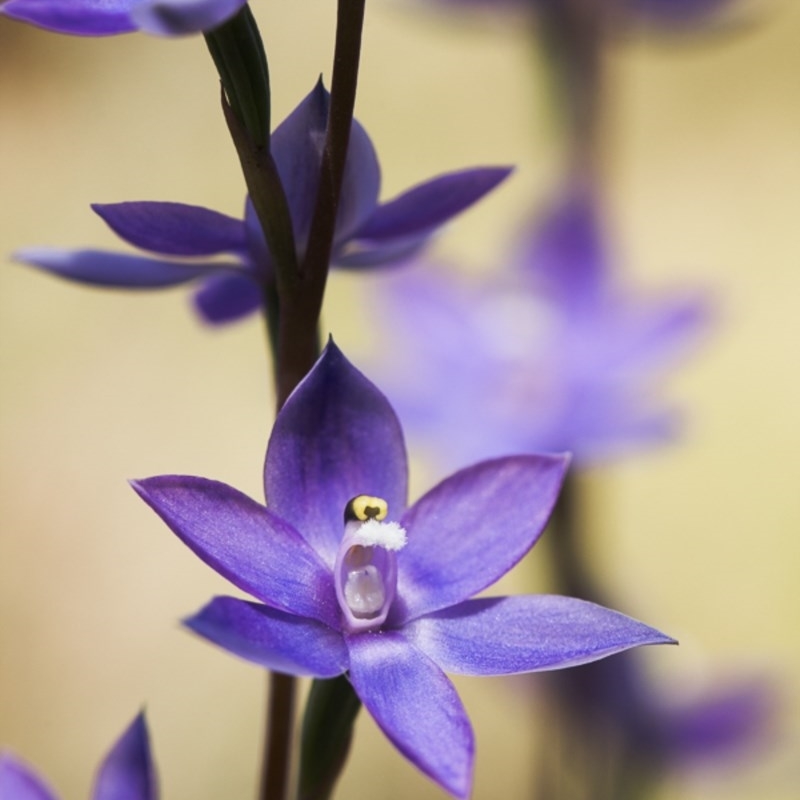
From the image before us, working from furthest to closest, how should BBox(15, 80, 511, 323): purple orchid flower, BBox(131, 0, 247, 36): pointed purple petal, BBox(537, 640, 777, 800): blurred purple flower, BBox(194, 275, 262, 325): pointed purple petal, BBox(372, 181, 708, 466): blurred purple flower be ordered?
BBox(372, 181, 708, 466): blurred purple flower < BBox(537, 640, 777, 800): blurred purple flower < BBox(194, 275, 262, 325): pointed purple petal < BBox(15, 80, 511, 323): purple orchid flower < BBox(131, 0, 247, 36): pointed purple petal

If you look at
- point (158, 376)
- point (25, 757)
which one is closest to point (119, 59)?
point (158, 376)

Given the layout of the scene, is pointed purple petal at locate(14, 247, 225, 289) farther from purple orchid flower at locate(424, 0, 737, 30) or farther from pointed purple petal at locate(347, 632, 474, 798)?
purple orchid flower at locate(424, 0, 737, 30)

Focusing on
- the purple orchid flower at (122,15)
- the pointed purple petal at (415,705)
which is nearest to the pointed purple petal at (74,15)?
the purple orchid flower at (122,15)

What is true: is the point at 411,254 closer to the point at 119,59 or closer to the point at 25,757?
the point at 25,757

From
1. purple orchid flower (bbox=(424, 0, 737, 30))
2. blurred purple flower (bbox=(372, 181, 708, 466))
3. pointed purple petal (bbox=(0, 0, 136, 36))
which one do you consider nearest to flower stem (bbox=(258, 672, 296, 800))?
pointed purple petal (bbox=(0, 0, 136, 36))

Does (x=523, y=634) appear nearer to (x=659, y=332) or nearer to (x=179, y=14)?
(x=179, y=14)

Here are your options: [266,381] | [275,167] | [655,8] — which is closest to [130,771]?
[275,167]

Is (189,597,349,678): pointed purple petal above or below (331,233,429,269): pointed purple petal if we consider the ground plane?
below
